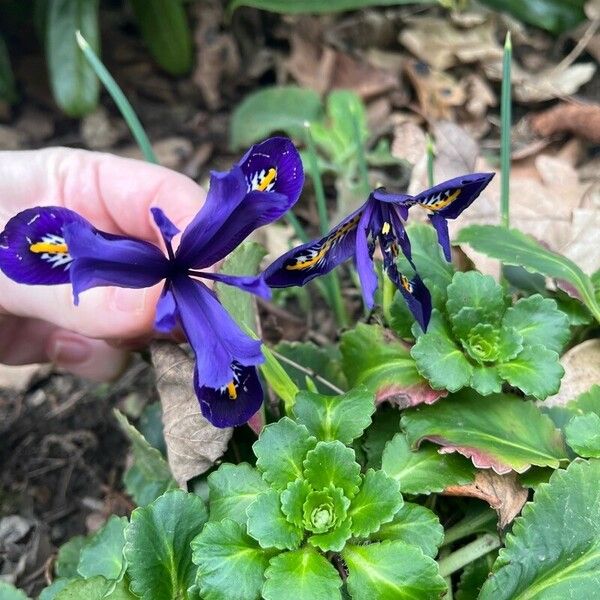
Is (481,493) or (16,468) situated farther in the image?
(16,468)

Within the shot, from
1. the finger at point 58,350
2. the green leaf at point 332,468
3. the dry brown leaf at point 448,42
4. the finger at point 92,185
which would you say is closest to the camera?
the green leaf at point 332,468

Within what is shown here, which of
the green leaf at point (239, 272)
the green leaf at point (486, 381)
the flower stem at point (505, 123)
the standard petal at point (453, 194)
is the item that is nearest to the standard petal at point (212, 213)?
the green leaf at point (239, 272)

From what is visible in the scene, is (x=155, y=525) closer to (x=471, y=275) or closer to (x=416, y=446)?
(x=416, y=446)

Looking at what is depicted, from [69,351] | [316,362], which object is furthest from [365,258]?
[69,351]

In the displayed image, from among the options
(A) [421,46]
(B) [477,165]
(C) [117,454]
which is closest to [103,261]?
(C) [117,454]

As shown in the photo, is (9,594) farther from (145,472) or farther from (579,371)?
(579,371)

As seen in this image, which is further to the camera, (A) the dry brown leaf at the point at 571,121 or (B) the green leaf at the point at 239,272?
(A) the dry brown leaf at the point at 571,121

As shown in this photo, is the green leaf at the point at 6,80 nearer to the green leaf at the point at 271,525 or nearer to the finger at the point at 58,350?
the finger at the point at 58,350
